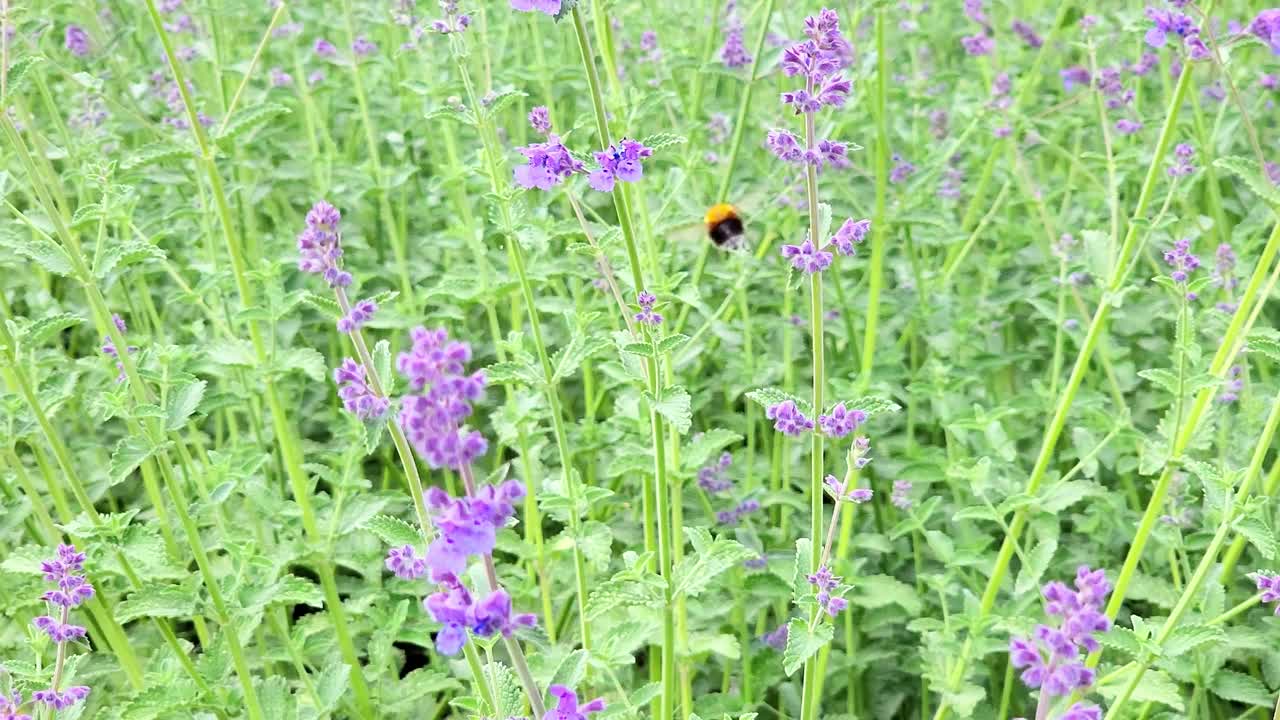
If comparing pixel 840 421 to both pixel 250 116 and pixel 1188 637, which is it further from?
pixel 250 116

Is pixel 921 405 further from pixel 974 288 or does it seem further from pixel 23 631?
pixel 23 631

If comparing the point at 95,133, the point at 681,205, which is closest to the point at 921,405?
the point at 681,205

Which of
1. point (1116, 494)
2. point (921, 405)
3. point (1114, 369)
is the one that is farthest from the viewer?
point (921, 405)

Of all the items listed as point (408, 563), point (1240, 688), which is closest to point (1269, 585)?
point (1240, 688)

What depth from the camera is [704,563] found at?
2738 mm

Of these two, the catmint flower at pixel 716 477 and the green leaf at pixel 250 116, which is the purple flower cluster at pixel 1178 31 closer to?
the catmint flower at pixel 716 477

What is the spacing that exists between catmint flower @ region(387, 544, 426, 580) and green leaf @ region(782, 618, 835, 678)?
2.57 ft

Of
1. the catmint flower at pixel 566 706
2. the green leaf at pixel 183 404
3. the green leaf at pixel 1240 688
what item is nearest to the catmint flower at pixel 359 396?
the catmint flower at pixel 566 706

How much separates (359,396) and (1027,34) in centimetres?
509

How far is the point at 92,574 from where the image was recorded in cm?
335

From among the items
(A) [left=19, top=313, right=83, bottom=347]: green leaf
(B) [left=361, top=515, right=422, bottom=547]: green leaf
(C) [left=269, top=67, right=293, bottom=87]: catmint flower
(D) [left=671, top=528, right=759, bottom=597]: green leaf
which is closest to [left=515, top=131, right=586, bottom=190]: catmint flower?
(B) [left=361, top=515, right=422, bottom=547]: green leaf

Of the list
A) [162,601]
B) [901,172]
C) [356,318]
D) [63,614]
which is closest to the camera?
[356,318]

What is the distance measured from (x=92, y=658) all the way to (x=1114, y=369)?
3.71 meters

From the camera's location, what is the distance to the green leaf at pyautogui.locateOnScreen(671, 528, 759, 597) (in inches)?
106
